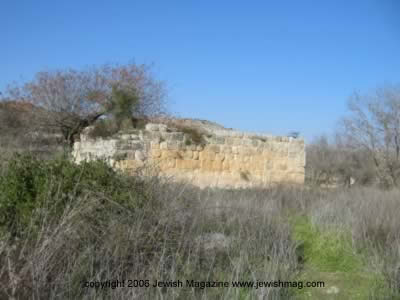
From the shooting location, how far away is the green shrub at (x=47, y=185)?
3141 mm

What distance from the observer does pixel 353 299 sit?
10.9 feet

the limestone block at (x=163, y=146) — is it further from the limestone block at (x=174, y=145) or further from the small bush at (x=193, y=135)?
the small bush at (x=193, y=135)

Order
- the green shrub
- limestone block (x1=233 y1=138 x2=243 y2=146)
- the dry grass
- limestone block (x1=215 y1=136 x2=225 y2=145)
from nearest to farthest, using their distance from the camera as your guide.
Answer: the dry grass < the green shrub < limestone block (x1=215 y1=136 x2=225 y2=145) < limestone block (x1=233 y1=138 x2=243 y2=146)

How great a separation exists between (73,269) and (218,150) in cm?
836

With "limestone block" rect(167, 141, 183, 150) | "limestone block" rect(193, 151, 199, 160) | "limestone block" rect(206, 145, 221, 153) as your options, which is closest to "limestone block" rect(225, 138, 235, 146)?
"limestone block" rect(206, 145, 221, 153)

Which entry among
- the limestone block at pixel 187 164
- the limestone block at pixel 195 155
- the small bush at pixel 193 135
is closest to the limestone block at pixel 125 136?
the limestone block at pixel 187 164

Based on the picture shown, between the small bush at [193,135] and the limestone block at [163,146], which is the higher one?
the small bush at [193,135]

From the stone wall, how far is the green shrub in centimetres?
492

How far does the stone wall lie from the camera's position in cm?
958

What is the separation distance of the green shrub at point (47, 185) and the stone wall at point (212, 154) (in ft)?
16.1

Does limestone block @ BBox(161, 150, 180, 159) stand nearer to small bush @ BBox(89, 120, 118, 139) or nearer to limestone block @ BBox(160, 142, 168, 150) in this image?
limestone block @ BBox(160, 142, 168, 150)

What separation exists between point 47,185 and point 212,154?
750 centimetres

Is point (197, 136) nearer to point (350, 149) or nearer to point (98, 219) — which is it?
point (98, 219)

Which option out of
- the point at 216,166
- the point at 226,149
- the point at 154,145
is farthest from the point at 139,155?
the point at 226,149
